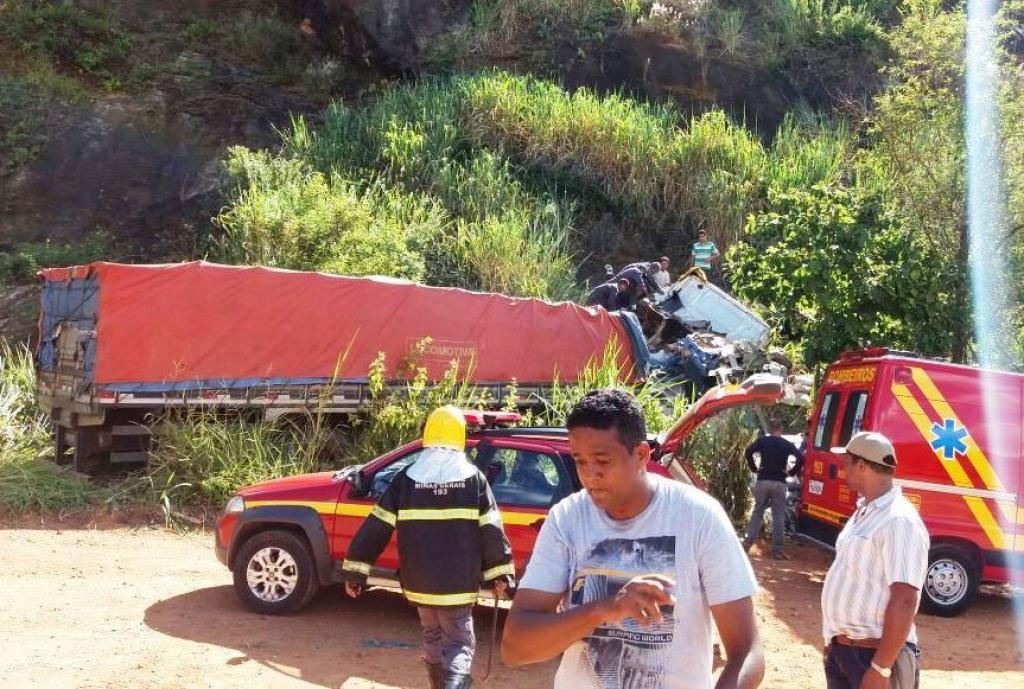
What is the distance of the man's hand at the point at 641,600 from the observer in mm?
2316

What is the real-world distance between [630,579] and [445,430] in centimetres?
311

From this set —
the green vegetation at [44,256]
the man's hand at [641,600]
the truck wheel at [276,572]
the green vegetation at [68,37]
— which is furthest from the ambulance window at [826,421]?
the green vegetation at [68,37]

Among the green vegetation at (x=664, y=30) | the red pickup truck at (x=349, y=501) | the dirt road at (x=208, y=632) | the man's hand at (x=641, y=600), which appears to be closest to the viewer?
the man's hand at (x=641, y=600)

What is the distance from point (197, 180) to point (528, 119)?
7.99 metres

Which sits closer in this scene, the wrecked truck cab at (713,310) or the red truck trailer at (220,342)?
the red truck trailer at (220,342)

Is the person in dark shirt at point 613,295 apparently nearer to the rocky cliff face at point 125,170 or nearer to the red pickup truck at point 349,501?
the red pickup truck at point 349,501

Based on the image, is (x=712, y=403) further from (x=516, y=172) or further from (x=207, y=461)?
(x=516, y=172)

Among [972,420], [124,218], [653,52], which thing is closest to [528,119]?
[653,52]

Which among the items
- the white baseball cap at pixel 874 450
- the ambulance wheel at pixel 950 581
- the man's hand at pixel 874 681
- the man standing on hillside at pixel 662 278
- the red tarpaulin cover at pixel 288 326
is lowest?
the ambulance wheel at pixel 950 581

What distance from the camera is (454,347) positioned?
13.7 metres

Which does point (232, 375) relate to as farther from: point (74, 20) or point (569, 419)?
point (74, 20)

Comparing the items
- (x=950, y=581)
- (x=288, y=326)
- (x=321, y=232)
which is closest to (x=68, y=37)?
(x=321, y=232)

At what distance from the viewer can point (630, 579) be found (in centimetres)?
252

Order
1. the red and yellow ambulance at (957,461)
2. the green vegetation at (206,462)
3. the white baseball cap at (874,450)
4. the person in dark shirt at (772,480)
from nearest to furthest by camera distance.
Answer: the white baseball cap at (874,450) → the red and yellow ambulance at (957,461) → the green vegetation at (206,462) → the person in dark shirt at (772,480)
